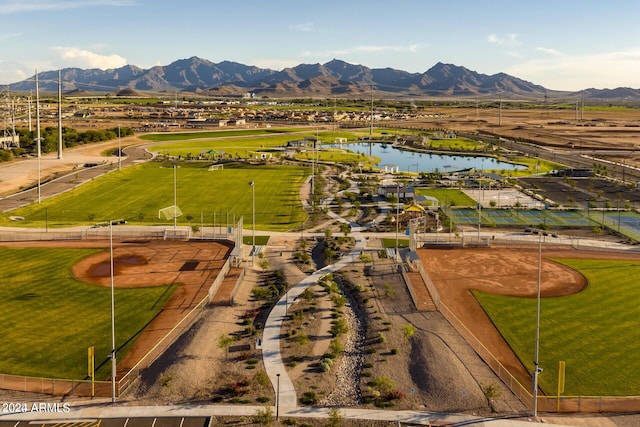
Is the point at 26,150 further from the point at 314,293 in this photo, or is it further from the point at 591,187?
the point at 591,187

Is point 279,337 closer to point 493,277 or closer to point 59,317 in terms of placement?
point 59,317

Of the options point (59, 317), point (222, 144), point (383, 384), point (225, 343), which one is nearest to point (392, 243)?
point (225, 343)

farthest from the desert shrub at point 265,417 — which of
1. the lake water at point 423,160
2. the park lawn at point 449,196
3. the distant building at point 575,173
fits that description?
the distant building at point 575,173

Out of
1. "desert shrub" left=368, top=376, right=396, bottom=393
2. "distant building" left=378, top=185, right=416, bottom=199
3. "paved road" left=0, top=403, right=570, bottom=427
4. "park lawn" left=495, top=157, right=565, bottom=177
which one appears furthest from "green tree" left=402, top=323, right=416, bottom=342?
"park lawn" left=495, top=157, right=565, bottom=177

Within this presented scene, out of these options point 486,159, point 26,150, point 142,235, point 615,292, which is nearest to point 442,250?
point 615,292

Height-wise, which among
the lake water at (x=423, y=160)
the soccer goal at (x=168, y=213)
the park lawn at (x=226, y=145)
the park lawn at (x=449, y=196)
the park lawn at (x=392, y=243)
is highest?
the park lawn at (x=226, y=145)

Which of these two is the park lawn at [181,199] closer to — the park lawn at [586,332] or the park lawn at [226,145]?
the park lawn at [226,145]
